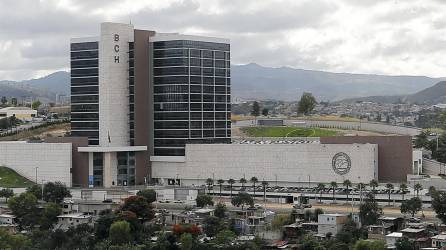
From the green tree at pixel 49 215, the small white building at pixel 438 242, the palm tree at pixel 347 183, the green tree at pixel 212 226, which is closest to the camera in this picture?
the small white building at pixel 438 242

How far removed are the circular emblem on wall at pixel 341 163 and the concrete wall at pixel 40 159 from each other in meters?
27.2

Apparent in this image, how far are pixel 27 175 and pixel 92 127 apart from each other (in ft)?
28.2

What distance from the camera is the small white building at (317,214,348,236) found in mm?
56781

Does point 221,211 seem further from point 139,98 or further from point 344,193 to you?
point 139,98

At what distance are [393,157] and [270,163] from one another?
39.0 feet

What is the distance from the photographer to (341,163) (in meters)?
73.6

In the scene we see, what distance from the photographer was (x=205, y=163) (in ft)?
264

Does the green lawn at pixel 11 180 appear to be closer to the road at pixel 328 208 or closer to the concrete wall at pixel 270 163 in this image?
the concrete wall at pixel 270 163

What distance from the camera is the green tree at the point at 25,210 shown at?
6344 centimetres

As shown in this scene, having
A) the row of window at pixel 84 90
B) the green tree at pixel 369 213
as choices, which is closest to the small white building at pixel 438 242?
the green tree at pixel 369 213

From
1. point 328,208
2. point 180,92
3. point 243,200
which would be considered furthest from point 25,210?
point 328,208

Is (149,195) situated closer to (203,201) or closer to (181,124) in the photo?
(203,201)

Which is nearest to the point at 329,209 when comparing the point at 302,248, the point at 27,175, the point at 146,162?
the point at 302,248

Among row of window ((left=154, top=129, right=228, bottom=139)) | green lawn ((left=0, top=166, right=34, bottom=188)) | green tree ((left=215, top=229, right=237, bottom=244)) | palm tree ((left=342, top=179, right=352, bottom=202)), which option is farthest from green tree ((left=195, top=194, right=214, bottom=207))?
green lawn ((left=0, top=166, right=34, bottom=188))
